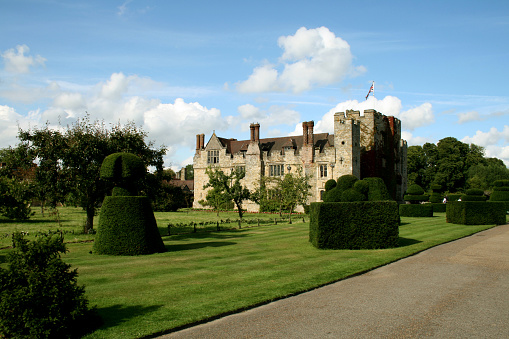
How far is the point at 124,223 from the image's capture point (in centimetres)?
1505

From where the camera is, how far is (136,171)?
52.5ft

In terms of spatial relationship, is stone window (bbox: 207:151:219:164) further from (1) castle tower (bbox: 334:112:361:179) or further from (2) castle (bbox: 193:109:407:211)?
(1) castle tower (bbox: 334:112:361:179)

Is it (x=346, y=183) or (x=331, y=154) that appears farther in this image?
(x=331, y=154)

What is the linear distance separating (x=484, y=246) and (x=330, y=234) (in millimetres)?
6511

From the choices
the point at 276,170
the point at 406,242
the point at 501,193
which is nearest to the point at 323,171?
the point at 276,170

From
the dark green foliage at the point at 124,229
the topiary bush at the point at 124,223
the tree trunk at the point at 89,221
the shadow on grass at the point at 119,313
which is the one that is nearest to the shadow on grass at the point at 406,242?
the topiary bush at the point at 124,223

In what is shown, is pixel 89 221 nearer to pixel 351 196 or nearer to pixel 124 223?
pixel 124 223

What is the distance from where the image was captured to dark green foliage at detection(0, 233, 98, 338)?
20.2ft

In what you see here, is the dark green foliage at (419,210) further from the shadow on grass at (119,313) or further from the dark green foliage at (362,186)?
the shadow on grass at (119,313)

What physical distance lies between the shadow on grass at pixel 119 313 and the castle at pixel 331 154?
3600cm

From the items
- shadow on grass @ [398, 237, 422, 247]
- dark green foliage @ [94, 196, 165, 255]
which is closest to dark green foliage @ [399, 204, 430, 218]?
shadow on grass @ [398, 237, 422, 247]

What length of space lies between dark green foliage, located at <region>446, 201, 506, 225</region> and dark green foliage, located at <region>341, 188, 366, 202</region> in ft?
44.6

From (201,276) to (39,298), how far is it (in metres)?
5.22

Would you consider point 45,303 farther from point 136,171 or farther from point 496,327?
point 136,171
